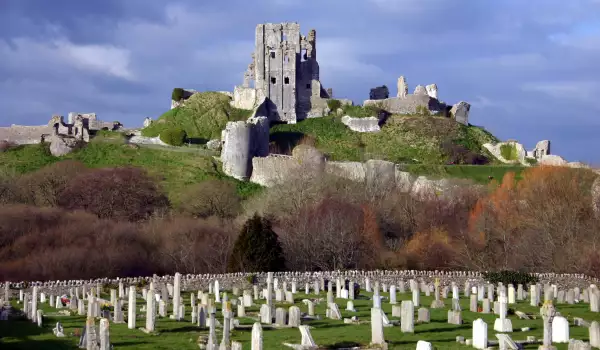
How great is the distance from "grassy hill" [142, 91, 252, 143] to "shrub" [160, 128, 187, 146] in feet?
7.98

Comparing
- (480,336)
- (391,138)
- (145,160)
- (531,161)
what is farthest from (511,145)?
(480,336)

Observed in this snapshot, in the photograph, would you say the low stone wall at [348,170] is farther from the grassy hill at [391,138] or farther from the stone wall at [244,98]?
the stone wall at [244,98]

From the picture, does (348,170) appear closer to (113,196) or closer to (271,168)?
(271,168)

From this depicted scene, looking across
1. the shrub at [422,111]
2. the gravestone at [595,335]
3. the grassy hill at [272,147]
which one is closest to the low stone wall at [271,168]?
the grassy hill at [272,147]

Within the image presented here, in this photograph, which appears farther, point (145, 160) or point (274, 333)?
point (145, 160)

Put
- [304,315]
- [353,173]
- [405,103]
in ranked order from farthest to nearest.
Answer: [405,103] → [353,173] → [304,315]

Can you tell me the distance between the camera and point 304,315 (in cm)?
3250

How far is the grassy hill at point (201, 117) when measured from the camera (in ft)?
298

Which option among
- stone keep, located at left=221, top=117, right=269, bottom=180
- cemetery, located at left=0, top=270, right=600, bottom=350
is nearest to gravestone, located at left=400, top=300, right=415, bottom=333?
cemetery, located at left=0, top=270, right=600, bottom=350

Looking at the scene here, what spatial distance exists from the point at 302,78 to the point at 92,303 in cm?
6792

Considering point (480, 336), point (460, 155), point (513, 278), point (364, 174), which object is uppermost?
point (460, 155)

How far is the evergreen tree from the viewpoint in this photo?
161 ft

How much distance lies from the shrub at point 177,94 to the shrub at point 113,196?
25788mm

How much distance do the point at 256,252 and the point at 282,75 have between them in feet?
160
